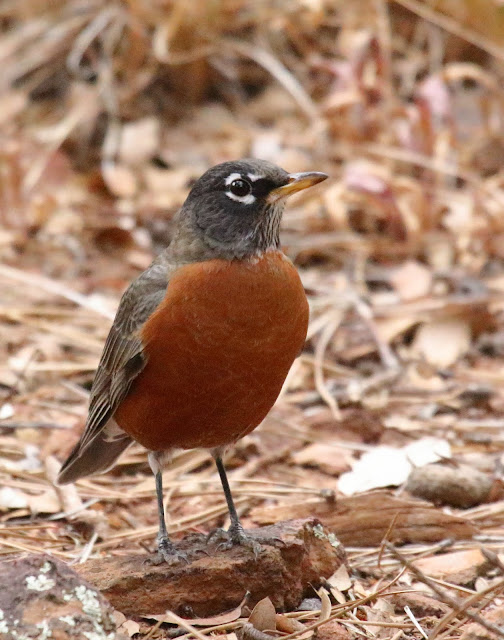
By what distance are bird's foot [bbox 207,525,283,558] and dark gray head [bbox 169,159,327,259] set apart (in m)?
1.02

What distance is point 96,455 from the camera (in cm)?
418

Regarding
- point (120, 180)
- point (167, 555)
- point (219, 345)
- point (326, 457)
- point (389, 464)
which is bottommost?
point (326, 457)

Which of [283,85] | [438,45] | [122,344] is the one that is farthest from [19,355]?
[438,45]

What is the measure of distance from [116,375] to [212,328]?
593 millimetres

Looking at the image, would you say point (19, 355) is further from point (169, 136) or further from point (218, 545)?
point (169, 136)

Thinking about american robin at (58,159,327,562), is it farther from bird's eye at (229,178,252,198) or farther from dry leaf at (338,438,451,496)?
dry leaf at (338,438,451,496)

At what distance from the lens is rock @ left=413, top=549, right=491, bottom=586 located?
11.5 feet

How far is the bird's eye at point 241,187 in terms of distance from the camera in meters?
3.77

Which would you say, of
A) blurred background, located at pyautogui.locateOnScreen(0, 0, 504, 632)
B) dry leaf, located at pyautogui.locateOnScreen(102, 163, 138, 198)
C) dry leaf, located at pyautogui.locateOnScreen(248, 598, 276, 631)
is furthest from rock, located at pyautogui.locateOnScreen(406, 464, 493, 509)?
dry leaf, located at pyautogui.locateOnScreen(102, 163, 138, 198)

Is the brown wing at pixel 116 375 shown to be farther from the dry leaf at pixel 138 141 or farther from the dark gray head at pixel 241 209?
the dry leaf at pixel 138 141

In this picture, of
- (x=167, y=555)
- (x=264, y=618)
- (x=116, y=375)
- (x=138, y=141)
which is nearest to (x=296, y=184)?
(x=116, y=375)

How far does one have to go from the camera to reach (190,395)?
3443 millimetres

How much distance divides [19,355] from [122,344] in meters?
1.81

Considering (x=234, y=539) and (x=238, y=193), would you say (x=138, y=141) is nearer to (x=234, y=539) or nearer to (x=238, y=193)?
(x=238, y=193)
